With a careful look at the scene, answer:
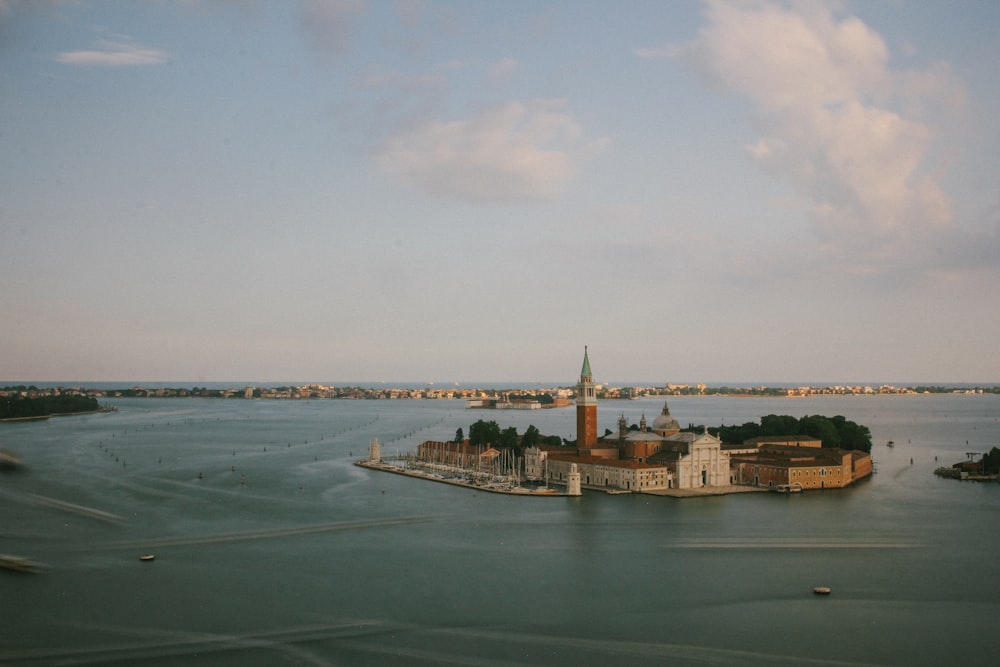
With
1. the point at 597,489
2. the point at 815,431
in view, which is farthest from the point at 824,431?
the point at 597,489

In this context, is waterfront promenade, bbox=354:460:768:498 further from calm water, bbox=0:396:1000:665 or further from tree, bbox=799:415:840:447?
tree, bbox=799:415:840:447

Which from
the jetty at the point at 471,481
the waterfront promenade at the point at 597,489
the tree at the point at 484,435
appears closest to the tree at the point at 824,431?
the waterfront promenade at the point at 597,489

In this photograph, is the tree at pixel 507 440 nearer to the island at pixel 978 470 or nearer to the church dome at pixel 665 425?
the church dome at pixel 665 425

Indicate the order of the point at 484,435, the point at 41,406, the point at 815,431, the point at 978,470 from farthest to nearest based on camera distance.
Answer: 1. the point at 41,406
2. the point at 815,431
3. the point at 484,435
4. the point at 978,470

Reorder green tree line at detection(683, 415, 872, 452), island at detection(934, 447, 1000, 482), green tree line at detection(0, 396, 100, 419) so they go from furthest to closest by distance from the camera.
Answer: green tree line at detection(0, 396, 100, 419), green tree line at detection(683, 415, 872, 452), island at detection(934, 447, 1000, 482)

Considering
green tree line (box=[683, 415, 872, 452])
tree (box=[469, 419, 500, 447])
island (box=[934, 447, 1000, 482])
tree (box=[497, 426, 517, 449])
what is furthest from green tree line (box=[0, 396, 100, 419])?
island (box=[934, 447, 1000, 482])

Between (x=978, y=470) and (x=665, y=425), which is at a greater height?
(x=665, y=425)

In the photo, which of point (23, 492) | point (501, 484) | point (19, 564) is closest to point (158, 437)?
point (23, 492)

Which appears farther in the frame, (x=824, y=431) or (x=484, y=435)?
(x=824, y=431)

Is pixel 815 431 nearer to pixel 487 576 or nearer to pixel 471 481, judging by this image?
pixel 471 481
